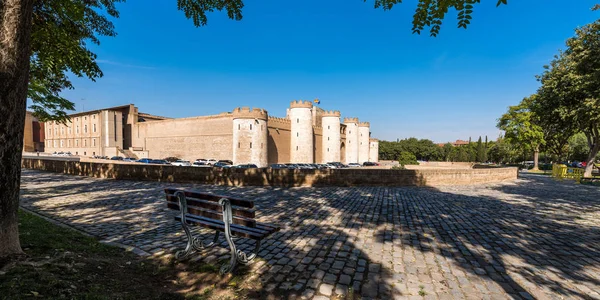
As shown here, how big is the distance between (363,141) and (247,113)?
1416 inches

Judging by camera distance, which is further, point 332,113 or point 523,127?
point 332,113

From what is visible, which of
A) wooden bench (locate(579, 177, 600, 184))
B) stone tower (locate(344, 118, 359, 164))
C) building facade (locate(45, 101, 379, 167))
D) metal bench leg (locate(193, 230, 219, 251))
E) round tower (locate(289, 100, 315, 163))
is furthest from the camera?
stone tower (locate(344, 118, 359, 164))

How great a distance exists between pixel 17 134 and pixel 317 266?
409cm

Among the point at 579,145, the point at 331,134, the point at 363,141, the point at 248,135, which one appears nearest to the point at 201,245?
the point at 248,135

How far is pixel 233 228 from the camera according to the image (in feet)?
12.5

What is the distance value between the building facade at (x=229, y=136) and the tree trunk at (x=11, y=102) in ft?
130

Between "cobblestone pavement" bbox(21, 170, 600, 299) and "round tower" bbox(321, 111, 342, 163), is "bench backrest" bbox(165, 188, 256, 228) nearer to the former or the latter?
"cobblestone pavement" bbox(21, 170, 600, 299)

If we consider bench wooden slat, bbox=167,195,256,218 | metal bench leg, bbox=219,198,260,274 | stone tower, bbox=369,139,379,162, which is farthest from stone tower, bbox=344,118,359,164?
metal bench leg, bbox=219,198,260,274

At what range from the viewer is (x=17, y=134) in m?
3.12

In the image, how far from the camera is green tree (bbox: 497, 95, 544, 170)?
32000 millimetres

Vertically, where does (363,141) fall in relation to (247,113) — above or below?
below

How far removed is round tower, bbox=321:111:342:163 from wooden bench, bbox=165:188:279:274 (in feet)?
171

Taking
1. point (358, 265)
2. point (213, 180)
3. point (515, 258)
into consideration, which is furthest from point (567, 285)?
point (213, 180)

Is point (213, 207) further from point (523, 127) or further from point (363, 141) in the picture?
point (363, 141)
